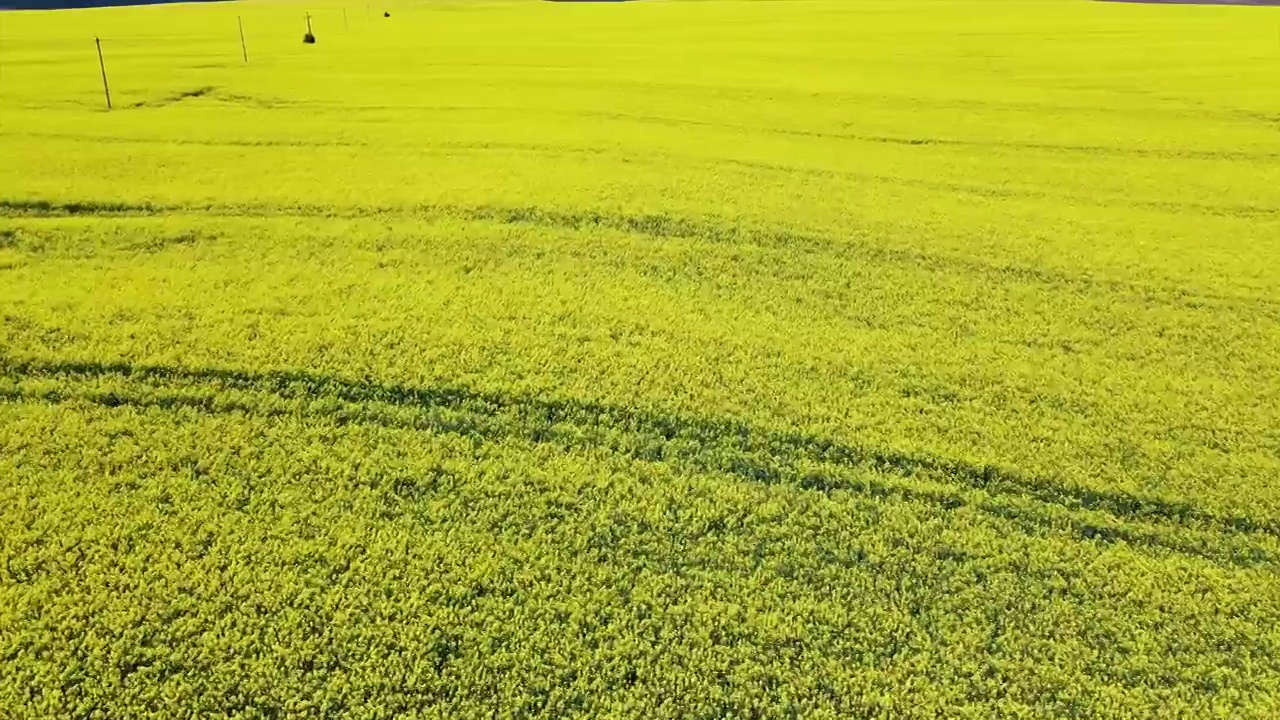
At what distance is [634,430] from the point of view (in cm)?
424

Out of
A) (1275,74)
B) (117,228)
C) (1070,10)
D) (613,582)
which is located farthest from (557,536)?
(1070,10)

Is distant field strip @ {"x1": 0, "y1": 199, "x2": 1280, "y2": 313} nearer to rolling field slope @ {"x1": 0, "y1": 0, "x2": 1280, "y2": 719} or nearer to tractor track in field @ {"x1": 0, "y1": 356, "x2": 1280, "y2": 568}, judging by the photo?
rolling field slope @ {"x1": 0, "y1": 0, "x2": 1280, "y2": 719}

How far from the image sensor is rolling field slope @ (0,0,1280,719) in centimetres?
298

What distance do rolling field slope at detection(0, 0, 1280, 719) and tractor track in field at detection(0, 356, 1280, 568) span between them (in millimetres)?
21

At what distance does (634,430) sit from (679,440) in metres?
0.24

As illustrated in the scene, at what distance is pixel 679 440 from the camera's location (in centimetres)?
416

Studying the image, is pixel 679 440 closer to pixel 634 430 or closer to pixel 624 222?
pixel 634 430

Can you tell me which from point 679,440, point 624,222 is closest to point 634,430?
point 679,440

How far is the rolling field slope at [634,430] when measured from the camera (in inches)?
117

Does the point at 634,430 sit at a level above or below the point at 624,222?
below

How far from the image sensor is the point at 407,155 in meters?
9.11

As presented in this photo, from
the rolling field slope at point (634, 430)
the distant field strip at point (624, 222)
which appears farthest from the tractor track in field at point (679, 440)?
the distant field strip at point (624, 222)

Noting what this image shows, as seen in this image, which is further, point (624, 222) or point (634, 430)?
point (624, 222)

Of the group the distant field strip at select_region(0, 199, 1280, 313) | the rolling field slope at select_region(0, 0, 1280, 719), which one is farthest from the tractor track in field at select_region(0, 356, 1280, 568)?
the distant field strip at select_region(0, 199, 1280, 313)
